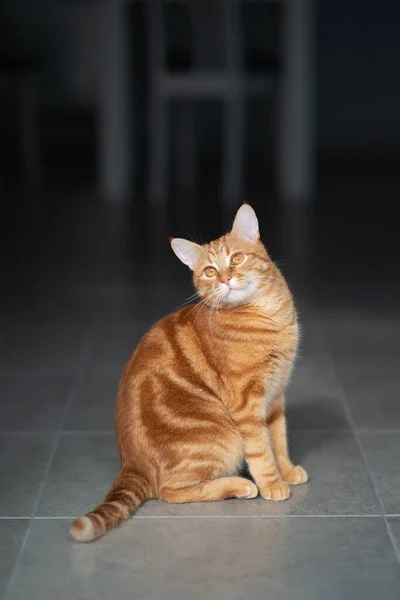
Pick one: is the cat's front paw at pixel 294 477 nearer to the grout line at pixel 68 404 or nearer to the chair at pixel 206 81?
the grout line at pixel 68 404

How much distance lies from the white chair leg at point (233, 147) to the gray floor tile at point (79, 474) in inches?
151

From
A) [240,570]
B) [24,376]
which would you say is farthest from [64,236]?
[240,570]

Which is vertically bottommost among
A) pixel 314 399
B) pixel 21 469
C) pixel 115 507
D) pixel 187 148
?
pixel 187 148

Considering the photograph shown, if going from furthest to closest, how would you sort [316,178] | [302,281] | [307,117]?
1. [316,178]
2. [307,117]
3. [302,281]

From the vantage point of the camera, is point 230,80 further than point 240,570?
Yes

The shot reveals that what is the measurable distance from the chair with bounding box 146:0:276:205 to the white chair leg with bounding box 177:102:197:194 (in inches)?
10.5

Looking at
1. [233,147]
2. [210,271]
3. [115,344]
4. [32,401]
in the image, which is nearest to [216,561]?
[210,271]

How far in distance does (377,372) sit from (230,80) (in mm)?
3520

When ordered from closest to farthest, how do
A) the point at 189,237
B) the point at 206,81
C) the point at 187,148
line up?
1. the point at 189,237
2. the point at 206,81
3. the point at 187,148

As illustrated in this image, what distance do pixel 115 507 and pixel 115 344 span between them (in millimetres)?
1513

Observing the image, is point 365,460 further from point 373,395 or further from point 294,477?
point 373,395

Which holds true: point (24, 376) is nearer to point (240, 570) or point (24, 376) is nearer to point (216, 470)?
point (216, 470)

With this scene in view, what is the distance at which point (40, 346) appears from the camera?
377cm

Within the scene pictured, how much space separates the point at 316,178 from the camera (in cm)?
746
